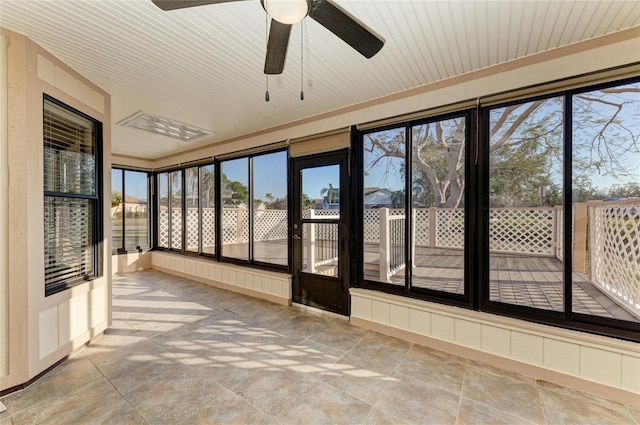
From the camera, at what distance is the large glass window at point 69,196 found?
7.68ft

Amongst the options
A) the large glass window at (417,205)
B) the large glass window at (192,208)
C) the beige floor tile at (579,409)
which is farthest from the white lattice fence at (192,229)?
the beige floor tile at (579,409)

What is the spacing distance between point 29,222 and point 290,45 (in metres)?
2.40

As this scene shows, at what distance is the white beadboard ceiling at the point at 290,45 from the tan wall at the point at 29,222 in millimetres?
221

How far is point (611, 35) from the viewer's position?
6.34ft

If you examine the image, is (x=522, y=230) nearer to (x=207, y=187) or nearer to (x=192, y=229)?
(x=207, y=187)

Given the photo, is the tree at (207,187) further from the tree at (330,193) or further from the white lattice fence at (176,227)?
the tree at (330,193)

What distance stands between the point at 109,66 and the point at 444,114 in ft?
10.2

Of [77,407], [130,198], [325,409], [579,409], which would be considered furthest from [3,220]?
[130,198]

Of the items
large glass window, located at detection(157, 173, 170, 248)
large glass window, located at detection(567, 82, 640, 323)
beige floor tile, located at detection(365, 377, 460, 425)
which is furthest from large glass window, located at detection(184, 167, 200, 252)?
large glass window, located at detection(567, 82, 640, 323)

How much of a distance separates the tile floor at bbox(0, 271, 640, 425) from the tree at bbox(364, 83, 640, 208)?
4.88 ft

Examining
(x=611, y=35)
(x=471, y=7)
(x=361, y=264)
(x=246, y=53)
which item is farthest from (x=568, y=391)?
(x=246, y=53)

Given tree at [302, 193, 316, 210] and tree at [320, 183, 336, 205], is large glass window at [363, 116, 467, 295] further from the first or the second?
tree at [302, 193, 316, 210]

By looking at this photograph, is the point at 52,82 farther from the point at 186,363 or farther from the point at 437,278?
the point at 437,278

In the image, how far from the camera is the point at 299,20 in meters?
1.34
